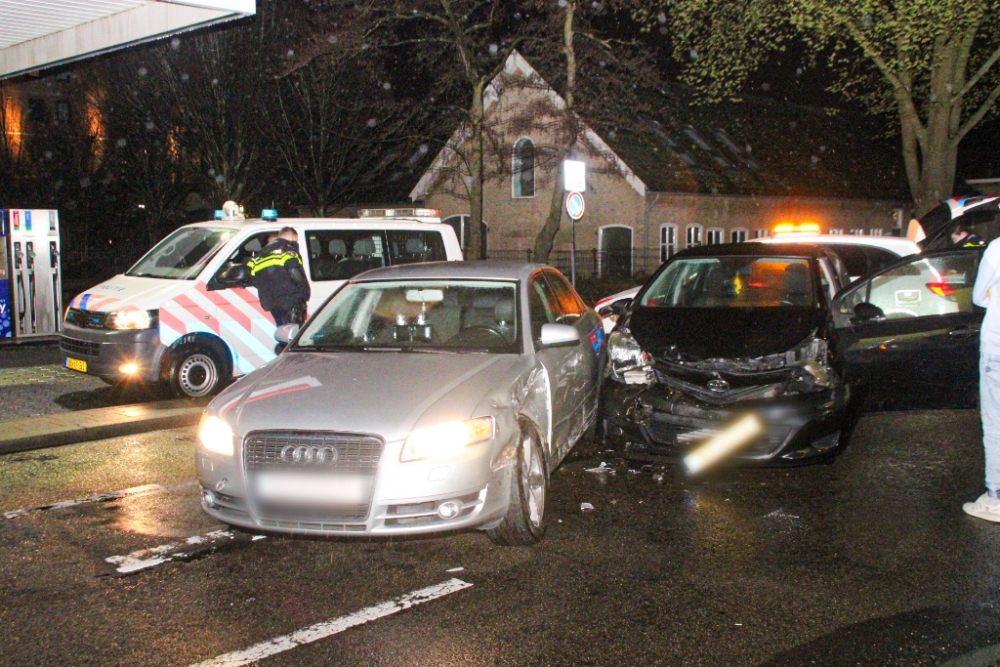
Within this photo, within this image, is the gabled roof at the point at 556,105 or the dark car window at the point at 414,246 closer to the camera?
the dark car window at the point at 414,246

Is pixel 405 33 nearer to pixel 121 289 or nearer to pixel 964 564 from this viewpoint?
pixel 121 289

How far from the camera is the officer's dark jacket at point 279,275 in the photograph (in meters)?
10.3

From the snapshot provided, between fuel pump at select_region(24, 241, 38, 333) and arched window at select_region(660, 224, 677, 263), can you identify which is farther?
arched window at select_region(660, 224, 677, 263)

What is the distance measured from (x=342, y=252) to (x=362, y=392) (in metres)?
6.28

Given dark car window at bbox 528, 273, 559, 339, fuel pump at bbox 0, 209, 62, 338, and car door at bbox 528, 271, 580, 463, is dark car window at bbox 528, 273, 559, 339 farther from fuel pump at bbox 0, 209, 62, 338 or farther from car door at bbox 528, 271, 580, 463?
fuel pump at bbox 0, 209, 62, 338

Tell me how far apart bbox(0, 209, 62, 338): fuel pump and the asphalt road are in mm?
9302

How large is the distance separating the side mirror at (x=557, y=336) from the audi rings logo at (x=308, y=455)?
1.69 meters

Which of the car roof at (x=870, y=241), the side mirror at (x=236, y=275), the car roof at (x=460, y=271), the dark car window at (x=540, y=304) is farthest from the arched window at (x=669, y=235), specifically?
the car roof at (x=460, y=271)

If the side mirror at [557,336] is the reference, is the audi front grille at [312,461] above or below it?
below

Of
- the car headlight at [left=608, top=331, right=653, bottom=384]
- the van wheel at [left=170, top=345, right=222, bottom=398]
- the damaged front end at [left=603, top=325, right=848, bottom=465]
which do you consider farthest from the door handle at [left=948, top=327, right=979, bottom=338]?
the van wheel at [left=170, top=345, right=222, bottom=398]

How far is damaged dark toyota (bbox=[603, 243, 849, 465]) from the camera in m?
6.73

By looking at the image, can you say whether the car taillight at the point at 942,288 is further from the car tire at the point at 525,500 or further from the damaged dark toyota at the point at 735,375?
the car tire at the point at 525,500

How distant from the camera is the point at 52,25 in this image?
10844 mm

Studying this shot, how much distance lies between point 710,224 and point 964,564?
97.3 ft
